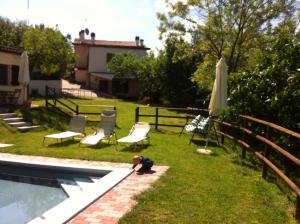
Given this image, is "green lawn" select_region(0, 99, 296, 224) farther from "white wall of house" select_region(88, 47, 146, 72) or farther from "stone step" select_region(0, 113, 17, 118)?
"white wall of house" select_region(88, 47, 146, 72)

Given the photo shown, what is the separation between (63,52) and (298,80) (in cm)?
3227

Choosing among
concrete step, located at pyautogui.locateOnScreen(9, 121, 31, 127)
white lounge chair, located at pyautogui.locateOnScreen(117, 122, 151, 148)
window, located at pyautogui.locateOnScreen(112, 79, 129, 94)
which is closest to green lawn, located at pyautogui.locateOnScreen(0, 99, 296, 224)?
white lounge chair, located at pyautogui.locateOnScreen(117, 122, 151, 148)

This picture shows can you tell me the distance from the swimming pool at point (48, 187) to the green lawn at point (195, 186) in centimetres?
99

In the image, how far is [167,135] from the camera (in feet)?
54.0

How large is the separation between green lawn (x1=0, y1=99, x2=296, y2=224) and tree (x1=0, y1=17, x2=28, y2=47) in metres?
31.7

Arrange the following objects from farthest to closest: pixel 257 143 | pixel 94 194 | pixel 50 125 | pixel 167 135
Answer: pixel 50 125
pixel 167 135
pixel 257 143
pixel 94 194

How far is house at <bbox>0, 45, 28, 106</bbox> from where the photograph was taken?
804 inches

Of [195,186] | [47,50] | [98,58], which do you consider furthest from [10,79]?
[98,58]

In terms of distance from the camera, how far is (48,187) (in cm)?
957

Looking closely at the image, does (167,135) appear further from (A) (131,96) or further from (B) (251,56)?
(A) (131,96)

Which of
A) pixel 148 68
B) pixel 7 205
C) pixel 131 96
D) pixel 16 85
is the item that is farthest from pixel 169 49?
pixel 7 205

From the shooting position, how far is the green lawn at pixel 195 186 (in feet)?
21.6

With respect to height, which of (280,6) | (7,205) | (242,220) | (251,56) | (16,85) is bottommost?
(7,205)

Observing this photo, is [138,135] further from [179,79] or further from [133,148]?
[179,79]
